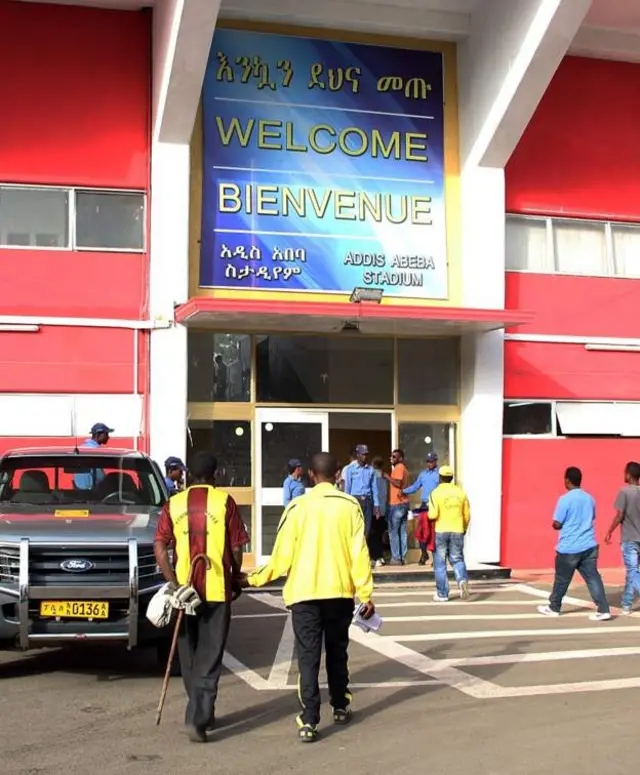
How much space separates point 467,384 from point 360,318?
2.91 metres

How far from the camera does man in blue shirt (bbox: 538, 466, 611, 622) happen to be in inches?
451

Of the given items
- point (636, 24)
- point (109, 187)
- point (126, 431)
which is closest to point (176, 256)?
point (109, 187)

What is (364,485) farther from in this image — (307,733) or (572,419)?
(307,733)

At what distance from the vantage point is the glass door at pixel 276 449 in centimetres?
1623

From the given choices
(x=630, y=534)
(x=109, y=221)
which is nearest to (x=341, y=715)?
(x=630, y=534)

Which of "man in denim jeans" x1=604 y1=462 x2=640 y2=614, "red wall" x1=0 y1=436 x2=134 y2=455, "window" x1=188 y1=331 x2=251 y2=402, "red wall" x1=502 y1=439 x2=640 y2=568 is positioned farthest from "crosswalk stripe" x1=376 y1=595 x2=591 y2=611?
"window" x1=188 y1=331 x2=251 y2=402

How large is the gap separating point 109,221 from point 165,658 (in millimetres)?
9035

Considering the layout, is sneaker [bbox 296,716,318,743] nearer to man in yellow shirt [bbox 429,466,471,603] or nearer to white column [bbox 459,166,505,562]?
man in yellow shirt [bbox 429,466,471,603]

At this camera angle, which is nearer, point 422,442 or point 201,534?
point 201,534

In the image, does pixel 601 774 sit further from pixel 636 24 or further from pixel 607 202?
pixel 636 24

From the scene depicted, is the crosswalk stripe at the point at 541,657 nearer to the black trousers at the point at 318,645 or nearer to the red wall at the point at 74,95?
the black trousers at the point at 318,645

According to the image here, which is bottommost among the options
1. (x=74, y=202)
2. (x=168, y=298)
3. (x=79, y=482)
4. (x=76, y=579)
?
(x=76, y=579)

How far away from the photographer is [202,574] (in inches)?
251

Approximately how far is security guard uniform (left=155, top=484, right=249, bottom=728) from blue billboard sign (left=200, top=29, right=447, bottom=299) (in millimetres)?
9816
